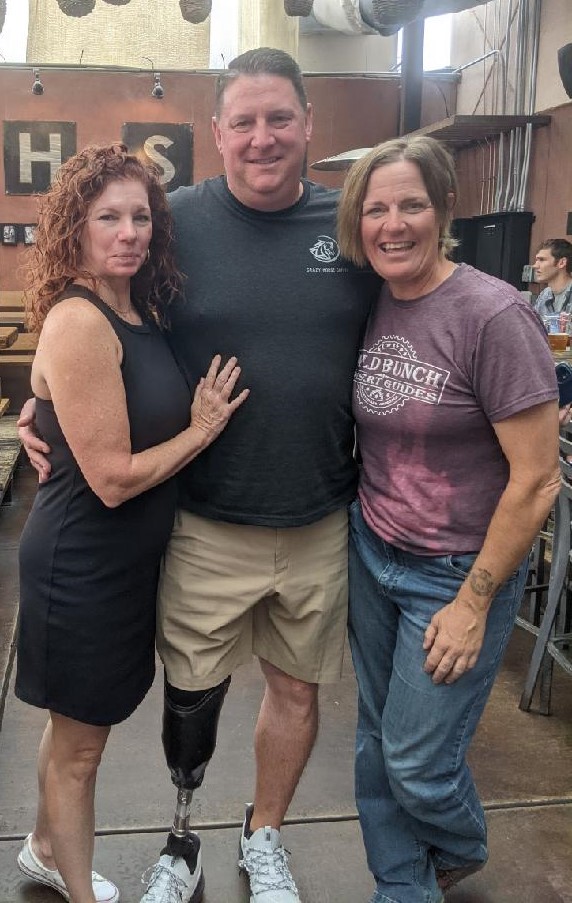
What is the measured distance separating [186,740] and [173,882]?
0.98 ft

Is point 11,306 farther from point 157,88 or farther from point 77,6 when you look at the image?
point 77,6

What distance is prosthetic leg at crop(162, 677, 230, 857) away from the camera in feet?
6.00

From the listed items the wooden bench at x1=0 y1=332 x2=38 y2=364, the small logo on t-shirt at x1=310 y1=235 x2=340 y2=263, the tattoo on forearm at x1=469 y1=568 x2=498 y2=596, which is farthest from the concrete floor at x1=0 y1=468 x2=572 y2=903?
the wooden bench at x1=0 y1=332 x2=38 y2=364

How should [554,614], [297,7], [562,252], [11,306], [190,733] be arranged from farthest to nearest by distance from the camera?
[11,306] < [562,252] < [297,7] < [554,614] < [190,733]

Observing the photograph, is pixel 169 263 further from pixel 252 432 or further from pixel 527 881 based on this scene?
pixel 527 881

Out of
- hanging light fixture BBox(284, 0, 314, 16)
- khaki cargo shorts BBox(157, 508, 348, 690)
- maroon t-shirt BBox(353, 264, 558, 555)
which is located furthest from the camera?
hanging light fixture BBox(284, 0, 314, 16)

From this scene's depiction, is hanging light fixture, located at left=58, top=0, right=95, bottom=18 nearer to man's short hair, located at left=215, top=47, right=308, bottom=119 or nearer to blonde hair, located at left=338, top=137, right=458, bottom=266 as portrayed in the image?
man's short hair, located at left=215, top=47, right=308, bottom=119

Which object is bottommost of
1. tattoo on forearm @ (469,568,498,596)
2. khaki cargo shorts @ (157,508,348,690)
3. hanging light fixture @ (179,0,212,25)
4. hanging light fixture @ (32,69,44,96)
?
khaki cargo shorts @ (157,508,348,690)

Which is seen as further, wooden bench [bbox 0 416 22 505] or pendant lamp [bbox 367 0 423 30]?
pendant lamp [bbox 367 0 423 30]

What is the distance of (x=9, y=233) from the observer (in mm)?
8461

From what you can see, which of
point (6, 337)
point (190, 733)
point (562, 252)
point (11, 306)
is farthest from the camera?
point (11, 306)

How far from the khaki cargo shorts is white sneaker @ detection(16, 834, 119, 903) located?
464 mm

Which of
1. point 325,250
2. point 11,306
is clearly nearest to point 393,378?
point 325,250

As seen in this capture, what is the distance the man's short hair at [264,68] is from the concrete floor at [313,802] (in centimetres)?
164
